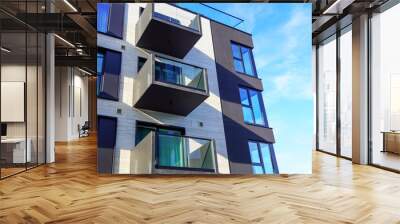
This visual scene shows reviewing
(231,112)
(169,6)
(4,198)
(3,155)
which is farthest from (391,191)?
(3,155)

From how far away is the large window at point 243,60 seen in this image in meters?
6.47

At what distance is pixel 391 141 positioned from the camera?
7508mm

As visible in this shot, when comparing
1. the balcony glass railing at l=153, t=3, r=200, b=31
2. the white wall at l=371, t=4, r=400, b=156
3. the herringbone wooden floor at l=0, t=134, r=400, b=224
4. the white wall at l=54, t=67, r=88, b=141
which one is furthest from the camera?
the white wall at l=54, t=67, r=88, b=141

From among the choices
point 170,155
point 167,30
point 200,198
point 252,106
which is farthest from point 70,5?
point 200,198

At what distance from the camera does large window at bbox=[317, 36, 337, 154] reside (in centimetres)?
1014

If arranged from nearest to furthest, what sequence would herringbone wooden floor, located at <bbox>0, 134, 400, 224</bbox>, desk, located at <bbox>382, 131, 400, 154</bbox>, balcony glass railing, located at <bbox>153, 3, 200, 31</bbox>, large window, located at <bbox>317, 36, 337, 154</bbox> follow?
herringbone wooden floor, located at <bbox>0, 134, 400, 224</bbox> < balcony glass railing, located at <bbox>153, 3, 200, 31</bbox> < desk, located at <bbox>382, 131, 400, 154</bbox> < large window, located at <bbox>317, 36, 337, 154</bbox>

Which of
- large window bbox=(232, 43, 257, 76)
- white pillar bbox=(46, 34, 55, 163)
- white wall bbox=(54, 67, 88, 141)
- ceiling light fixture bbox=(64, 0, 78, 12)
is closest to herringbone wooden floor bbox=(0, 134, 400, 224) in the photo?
white pillar bbox=(46, 34, 55, 163)

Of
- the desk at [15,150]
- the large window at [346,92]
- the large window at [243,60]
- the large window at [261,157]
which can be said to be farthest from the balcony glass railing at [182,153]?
the large window at [346,92]

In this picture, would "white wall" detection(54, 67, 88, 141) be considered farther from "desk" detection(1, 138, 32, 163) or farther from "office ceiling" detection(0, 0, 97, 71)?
"desk" detection(1, 138, 32, 163)

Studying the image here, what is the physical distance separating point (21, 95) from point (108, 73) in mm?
2163

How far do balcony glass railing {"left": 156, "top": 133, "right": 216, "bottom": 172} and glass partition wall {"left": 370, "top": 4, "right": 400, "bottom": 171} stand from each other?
155 inches

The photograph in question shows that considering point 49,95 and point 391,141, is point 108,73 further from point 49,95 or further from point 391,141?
point 391,141

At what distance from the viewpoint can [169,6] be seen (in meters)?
6.39

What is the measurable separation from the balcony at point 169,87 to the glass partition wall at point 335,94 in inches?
179
